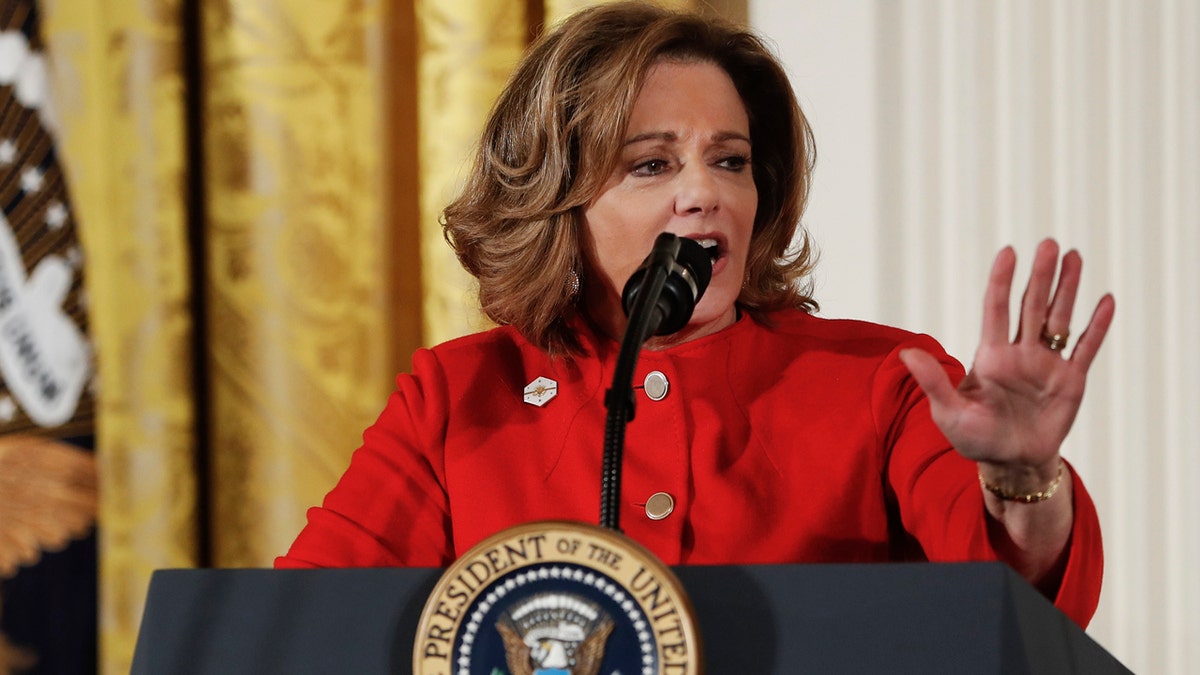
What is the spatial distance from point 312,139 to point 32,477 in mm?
721

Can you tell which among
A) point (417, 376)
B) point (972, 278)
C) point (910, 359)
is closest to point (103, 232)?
point (417, 376)

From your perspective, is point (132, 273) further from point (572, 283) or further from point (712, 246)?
point (712, 246)

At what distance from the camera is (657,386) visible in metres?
1.59

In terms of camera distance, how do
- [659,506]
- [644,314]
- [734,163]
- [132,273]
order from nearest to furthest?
[644,314]
[659,506]
[734,163]
[132,273]

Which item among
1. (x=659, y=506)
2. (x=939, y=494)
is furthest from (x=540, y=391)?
(x=939, y=494)

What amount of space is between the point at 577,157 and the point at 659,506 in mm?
481

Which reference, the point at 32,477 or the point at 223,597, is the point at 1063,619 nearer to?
the point at 223,597

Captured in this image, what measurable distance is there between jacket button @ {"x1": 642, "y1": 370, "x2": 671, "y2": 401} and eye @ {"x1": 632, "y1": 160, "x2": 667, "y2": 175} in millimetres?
246

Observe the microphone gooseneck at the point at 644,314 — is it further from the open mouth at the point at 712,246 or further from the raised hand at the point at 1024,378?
the open mouth at the point at 712,246

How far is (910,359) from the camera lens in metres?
1.02

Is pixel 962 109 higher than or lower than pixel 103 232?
higher

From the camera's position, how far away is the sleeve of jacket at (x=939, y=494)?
1.14 meters

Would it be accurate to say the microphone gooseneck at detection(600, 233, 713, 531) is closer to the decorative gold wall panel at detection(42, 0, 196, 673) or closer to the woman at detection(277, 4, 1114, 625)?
the woman at detection(277, 4, 1114, 625)

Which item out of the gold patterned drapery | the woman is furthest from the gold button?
the gold patterned drapery
